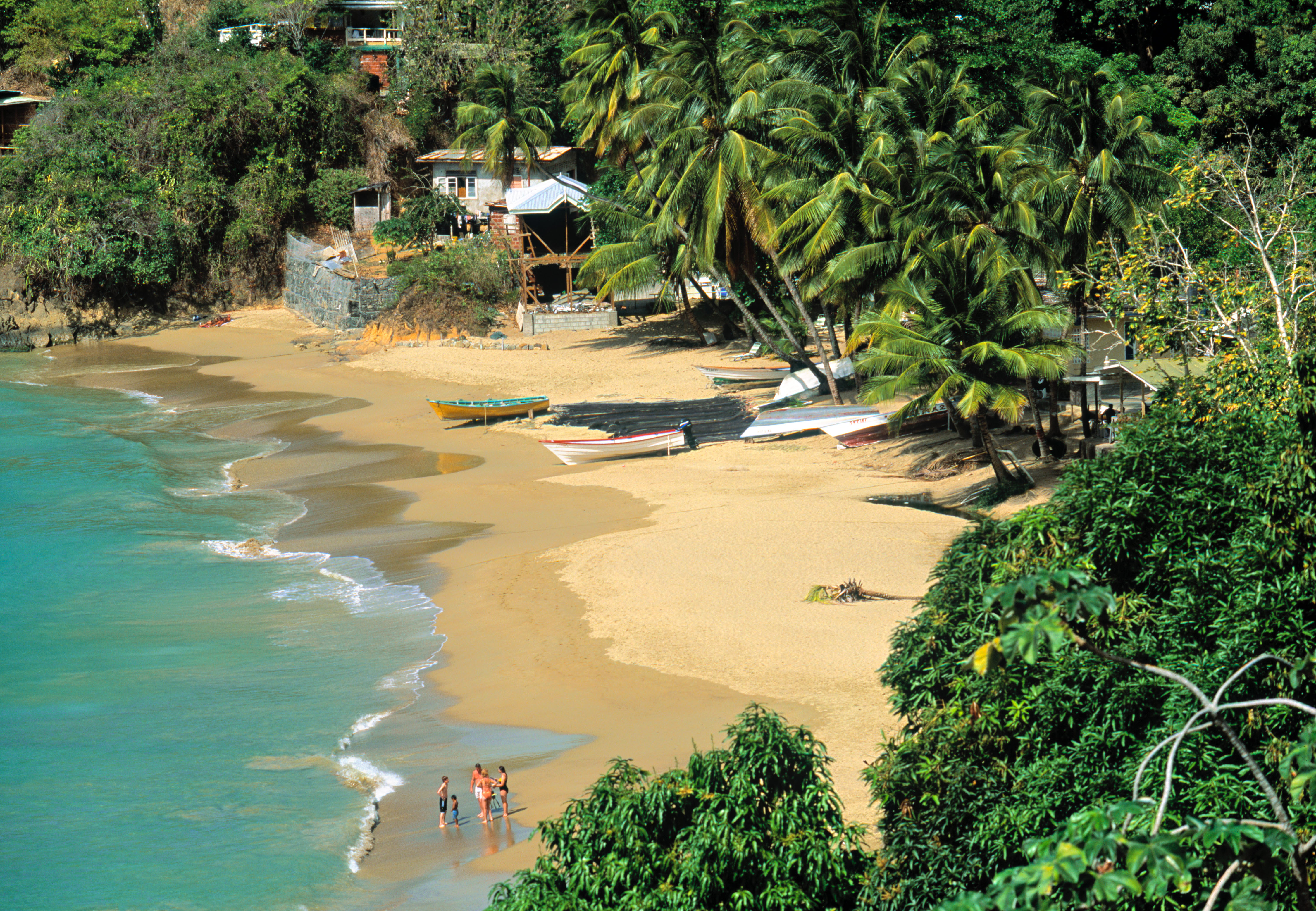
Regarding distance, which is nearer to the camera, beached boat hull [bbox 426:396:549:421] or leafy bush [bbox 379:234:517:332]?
beached boat hull [bbox 426:396:549:421]

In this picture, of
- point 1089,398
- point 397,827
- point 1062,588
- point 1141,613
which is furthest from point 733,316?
point 1062,588

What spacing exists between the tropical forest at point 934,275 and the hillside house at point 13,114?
55.2 inches

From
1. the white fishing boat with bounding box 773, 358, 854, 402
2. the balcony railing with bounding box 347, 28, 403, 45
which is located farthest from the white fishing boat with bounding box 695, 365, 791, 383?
the balcony railing with bounding box 347, 28, 403, 45

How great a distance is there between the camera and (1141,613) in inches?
310

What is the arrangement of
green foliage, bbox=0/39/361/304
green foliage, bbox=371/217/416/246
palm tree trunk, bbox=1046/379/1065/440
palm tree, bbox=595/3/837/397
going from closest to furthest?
palm tree trunk, bbox=1046/379/1065/440
palm tree, bbox=595/3/837/397
green foliage, bbox=371/217/416/246
green foliage, bbox=0/39/361/304

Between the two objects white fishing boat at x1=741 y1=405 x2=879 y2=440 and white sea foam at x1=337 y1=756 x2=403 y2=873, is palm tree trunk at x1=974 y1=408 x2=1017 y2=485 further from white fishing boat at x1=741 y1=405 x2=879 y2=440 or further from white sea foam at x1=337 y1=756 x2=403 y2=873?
white sea foam at x1=337 y1=756 x2=403 y2=873

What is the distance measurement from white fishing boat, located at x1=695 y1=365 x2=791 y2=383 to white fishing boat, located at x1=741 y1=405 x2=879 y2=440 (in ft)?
14.7

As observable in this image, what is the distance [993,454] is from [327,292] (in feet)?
105

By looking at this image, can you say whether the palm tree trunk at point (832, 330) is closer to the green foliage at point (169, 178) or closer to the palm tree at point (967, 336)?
the palm tree at point (967, 336)

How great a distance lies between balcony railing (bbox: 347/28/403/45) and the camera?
190 ft

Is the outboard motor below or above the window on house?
below

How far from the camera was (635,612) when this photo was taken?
1741 centimetres

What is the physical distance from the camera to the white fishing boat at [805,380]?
102 feet

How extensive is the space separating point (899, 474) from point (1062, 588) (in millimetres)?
20475
